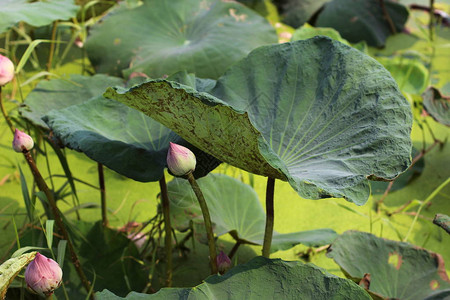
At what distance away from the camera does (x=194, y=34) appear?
2348 mm

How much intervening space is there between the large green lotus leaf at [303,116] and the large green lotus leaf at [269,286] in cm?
17

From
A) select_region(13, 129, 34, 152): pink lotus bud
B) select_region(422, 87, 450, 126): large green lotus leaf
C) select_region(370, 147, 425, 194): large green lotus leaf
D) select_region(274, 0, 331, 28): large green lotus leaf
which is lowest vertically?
select_region(370, 147, 425, 194): large green lotus leaf

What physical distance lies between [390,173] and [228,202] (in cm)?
58

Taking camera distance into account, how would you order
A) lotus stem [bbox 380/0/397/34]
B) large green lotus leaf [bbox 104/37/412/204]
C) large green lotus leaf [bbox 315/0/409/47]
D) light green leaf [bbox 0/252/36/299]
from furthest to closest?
lotus stem [bbox 380/0/397/34] → large green lotus leaf [bbox 315/0/409/47] → large green lotus leaf [bbox 104/37/412/204] → light green leaf [bbox 0/252/36/299]

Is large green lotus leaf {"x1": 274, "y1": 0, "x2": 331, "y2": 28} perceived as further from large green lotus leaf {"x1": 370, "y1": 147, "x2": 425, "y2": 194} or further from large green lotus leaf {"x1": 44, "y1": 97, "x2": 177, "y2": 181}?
large green lotus leaf {"x1": 44, "y1": 97, "x2": 177, "y2": 181}

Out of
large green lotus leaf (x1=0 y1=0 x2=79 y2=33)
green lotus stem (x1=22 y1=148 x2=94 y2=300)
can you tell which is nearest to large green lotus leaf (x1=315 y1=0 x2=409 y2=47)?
large green lotus leaf (x1=0 y1=0 x2=79 y2=33)

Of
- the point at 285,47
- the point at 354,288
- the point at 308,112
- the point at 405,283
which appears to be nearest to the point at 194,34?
the point at 285,47

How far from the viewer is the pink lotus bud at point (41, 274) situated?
89cm

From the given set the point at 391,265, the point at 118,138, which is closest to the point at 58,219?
the point at 118,138

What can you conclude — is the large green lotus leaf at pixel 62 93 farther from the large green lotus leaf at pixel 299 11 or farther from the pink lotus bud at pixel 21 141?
the large green lotus leaf at pixel 299 11

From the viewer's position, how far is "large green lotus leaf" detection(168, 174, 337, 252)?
1.43 m

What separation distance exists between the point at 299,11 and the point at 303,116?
6.66ft

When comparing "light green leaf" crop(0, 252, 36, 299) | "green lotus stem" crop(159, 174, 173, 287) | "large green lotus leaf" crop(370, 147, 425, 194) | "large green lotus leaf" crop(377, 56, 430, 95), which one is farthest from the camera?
"large green lotus leaf" crop(377, 56, 430, 95)

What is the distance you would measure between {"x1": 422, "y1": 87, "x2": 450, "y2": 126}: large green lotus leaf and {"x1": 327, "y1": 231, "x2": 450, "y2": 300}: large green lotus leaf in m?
0.62
